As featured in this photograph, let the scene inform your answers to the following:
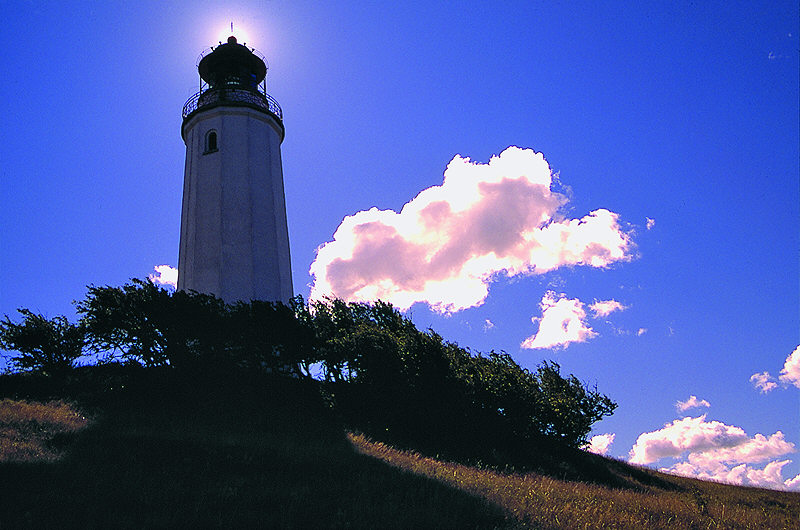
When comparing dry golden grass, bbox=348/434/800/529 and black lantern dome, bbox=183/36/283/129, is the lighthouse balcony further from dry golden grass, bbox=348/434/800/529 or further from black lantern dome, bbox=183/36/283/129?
dry golden grass, bbox=348/434/800/529

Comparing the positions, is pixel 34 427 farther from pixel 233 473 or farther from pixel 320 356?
pixel 320 356

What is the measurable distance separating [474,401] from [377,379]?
4.35 m

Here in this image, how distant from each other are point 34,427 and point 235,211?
15.9 m

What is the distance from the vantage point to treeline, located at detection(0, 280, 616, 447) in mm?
23625

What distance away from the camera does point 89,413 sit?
19734mm

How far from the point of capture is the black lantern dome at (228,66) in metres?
34.8

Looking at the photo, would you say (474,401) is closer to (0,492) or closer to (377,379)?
(377,379)

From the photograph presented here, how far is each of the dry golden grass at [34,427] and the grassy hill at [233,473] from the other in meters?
0.05

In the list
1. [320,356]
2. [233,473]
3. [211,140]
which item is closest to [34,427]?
[233,473]

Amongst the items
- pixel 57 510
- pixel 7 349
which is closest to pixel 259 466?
pixel 57 510

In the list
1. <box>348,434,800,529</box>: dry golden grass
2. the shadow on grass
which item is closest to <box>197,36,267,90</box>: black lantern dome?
the shadow on grass

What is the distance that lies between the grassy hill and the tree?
1.20m

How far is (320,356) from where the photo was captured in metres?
25.6

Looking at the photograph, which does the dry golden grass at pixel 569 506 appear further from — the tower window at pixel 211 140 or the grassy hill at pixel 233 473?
the tower window at pixel 211 140
